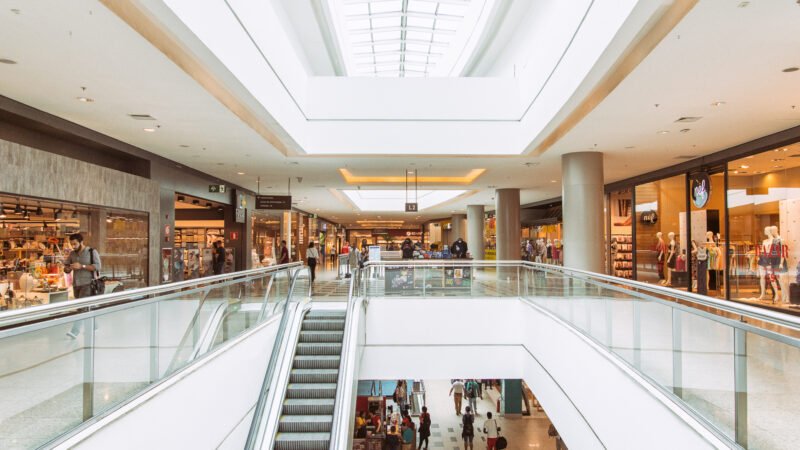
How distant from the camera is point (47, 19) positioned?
5008 mm

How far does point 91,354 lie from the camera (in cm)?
375

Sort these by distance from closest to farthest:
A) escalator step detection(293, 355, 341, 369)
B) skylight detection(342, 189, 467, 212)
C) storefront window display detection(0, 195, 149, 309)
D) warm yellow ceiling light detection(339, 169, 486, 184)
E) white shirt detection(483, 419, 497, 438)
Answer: storefront window display detection(0, 195, 149, 309) < escalator step detection(293, 355, 341, 369) < white shirt detection(483, 419, 497, 438) < warm yellow ceiling light detection(339, 169, 486, 184) < skylight detection(342, 189, 467, 212)

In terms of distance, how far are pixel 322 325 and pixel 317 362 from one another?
3.73 feet

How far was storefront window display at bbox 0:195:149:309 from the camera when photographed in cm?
829

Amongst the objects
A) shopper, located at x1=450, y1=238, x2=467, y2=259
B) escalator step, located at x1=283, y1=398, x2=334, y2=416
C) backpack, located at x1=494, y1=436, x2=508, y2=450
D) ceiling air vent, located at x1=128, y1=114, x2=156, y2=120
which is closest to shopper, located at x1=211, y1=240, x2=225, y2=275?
shopper, located at x1=450, y1=238, x2=467, y2=259

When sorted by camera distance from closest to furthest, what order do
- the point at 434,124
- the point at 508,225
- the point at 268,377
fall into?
1. the point at 268,377
2. the point at 434,124
3. the point at 508,225

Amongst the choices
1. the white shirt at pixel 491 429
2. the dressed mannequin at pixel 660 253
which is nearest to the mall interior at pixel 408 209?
the dressed mannequin at pixel 660 253

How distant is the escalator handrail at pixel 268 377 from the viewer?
7355 mm

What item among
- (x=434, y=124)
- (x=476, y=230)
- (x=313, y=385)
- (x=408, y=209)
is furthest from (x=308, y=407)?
(x=476, y=230)

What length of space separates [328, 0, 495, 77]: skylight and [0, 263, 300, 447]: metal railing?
29.8ft

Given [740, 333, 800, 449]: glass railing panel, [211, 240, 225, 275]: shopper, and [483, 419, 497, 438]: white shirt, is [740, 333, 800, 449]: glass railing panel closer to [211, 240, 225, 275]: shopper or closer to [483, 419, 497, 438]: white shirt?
[483, 419, 497, 438]: white shirt

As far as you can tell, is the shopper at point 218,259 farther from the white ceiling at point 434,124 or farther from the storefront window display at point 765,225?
the storefront window display at point 765,225

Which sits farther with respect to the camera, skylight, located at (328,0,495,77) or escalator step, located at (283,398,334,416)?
skylight, located at (328,0,495,77)

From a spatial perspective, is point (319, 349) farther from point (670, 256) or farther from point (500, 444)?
point (670, 256)
